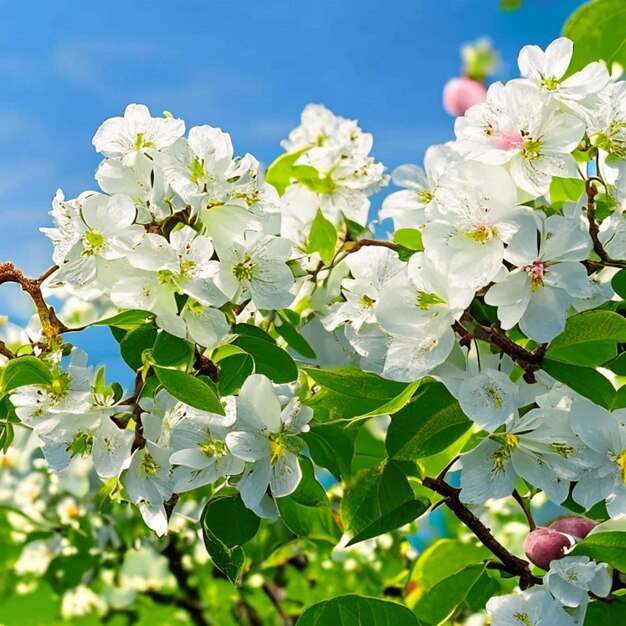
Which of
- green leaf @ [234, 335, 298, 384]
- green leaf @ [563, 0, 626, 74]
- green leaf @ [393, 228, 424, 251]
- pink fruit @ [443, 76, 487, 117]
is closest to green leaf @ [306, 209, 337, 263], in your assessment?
green leaf @ [393, 228, 424, 251]

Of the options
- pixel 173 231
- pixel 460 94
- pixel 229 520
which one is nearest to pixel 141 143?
pixel 173 231

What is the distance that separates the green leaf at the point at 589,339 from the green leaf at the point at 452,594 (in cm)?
20

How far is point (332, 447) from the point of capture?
0.60m

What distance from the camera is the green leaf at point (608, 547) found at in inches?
22.6

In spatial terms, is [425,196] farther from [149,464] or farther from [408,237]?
[149,464]

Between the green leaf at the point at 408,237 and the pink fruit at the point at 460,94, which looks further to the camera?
the pink fruit at the point at 460,94

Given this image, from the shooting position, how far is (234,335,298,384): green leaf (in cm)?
61

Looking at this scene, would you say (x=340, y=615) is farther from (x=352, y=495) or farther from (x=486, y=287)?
(x=486, y=287)

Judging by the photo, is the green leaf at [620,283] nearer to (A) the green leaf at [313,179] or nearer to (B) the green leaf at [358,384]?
(B) the green leaf at [358,384]

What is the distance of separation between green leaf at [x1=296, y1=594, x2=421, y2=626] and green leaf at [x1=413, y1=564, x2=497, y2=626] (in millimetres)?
86

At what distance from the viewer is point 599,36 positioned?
2.65 ft

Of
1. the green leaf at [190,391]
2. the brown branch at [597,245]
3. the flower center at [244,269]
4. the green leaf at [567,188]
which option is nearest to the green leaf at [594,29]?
the green leaf at [567,188]

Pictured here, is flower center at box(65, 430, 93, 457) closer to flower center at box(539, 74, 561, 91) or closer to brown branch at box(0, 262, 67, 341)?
brown branch at box(0, 262, 67, 341)

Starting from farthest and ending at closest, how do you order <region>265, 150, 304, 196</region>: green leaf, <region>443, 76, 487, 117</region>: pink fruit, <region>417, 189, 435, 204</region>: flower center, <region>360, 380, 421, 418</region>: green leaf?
1. <region>443, 76, 487, 117</region>: pink fruit
2. <region>265, 150, 304, 196</region>: green leaf
3. <region>417, 189, 435, 204</region>: flower center
4. <region>360, 380, 421, 418</region>: green leaf
